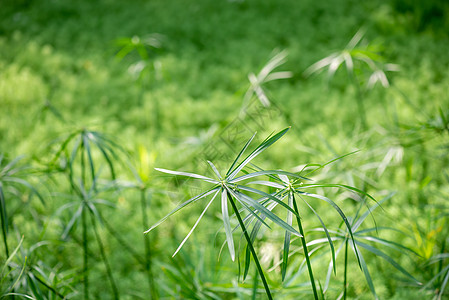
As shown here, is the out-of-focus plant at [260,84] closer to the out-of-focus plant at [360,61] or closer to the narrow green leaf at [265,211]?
the out-of-focus plant at [360,61]

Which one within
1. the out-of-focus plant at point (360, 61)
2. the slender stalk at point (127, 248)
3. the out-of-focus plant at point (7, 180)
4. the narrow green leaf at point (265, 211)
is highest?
the out-of-focus plant at point (360, 61)

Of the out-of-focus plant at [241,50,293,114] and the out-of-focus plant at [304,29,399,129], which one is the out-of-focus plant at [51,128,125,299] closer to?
the out-of-focus plant at [241,50,293,114]

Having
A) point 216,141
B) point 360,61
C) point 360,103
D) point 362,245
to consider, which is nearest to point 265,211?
point 362,245

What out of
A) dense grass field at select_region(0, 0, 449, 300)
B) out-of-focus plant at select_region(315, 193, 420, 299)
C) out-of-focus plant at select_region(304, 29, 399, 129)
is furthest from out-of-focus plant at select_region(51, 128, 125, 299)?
out-of-focus plant at select_region(304, 29, 399, 129)

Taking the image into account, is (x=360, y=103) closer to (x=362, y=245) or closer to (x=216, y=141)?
(x=216, y=141)

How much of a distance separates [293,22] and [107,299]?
304cm

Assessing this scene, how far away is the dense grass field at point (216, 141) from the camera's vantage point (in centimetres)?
97

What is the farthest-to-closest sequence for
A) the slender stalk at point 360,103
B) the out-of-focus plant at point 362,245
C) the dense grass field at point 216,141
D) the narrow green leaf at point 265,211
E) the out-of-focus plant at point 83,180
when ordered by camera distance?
1. the slender stalk at point 360,103
2. the dense grass field at point 216,141
3. the out-of-focus plant at point 83,180
4. the out-of-focus plant at point 362,245
5. the narrow green leaf at point 265,211

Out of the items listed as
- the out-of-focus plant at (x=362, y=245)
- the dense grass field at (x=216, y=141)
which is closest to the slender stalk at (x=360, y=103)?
the dense grass field at (x=216, y=141)

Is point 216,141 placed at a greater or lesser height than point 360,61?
lesser

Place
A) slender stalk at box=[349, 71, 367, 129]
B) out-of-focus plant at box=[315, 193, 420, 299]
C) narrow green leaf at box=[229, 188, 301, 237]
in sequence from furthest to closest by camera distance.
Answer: slender stalk at box=[349, 71, 367, 129] → out-of-focus plant at box=[315, 193, 420, 299] → narrow green leaf at box=[229, 188, 301, 237]

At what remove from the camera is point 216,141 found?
1.34 m

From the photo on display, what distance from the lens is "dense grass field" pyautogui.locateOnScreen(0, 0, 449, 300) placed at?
3.18 ft

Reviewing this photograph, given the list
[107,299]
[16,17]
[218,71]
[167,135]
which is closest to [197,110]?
[167,135]
